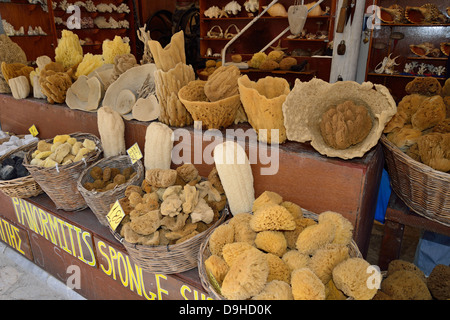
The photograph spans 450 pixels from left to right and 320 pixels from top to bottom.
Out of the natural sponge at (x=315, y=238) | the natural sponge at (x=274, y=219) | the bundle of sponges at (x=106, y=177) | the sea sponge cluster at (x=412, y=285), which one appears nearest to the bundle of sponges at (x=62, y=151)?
the bundle of sponges at (x=106, y=177)

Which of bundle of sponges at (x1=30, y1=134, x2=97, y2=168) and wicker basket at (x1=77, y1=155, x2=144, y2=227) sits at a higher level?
bundle of sponges at (x1=30, y1=134, x2=97, y2=168)

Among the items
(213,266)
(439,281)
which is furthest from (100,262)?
(439,281)

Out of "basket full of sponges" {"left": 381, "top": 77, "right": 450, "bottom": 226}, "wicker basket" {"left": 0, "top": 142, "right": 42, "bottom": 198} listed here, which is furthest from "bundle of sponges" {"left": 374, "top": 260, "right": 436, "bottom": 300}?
"wicker basket" {"left": 0, "top": 142, "right": 42, "bottom": 198}

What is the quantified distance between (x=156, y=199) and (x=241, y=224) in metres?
0.31

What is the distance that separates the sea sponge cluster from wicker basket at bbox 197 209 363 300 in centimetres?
12

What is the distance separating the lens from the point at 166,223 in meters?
1.05

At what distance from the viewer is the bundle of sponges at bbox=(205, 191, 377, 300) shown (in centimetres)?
78

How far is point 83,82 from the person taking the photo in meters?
1.79

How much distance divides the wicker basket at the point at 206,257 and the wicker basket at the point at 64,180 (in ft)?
2.41

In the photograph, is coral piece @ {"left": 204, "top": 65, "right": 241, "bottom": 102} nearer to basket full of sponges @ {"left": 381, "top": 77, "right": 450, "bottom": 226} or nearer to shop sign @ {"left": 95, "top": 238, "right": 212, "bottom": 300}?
basket full of sponges @ {"left": 381, "top": 77, "right": 450, "bottom": 226}

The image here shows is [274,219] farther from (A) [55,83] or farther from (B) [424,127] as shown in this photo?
(A) [55,83]

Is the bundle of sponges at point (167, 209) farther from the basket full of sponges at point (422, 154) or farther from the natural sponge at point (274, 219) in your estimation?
the basket full of sponges at point (422, 154)

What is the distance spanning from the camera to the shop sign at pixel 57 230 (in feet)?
4.56
